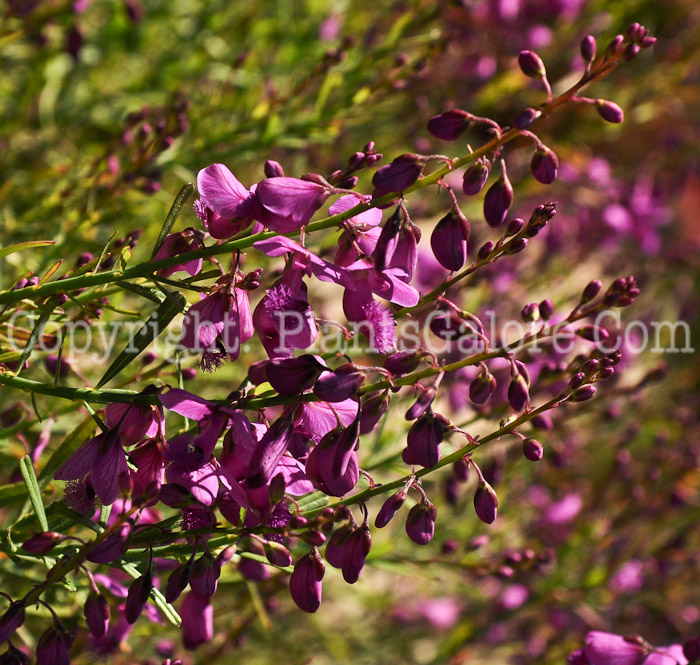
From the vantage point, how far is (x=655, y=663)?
2.73 feet

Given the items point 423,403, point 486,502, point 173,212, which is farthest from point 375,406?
point 173,212

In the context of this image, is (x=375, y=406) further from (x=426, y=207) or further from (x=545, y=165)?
(x=426, y=207)

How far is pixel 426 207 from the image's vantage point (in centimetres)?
171

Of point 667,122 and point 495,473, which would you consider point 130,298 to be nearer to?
point 495,473

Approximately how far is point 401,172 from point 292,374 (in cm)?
17

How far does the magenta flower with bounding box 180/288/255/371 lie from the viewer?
0.65 meters

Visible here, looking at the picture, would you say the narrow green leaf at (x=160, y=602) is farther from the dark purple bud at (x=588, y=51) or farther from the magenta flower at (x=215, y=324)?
the dark purple bud at (x=588, y=51)

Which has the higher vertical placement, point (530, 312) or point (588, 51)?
point (588, 51)

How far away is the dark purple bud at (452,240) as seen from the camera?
67 cm

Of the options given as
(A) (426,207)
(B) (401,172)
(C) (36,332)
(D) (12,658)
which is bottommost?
(A) (426,207)

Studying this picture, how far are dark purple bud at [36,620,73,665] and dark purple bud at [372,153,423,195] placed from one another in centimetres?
45

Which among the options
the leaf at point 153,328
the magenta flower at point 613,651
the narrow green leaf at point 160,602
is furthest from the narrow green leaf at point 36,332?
the magenta flower at point 613,651

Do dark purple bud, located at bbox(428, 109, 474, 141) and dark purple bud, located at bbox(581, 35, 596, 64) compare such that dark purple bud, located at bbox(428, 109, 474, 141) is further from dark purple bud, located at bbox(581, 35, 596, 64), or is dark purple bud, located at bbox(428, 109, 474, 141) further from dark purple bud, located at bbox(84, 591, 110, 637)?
dark purple bud, located at bbox(84, 591, 110, 637)

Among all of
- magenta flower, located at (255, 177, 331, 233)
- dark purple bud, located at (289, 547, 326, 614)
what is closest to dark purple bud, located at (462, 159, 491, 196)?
magenta flower, located at (255, 177, 331, 233)
